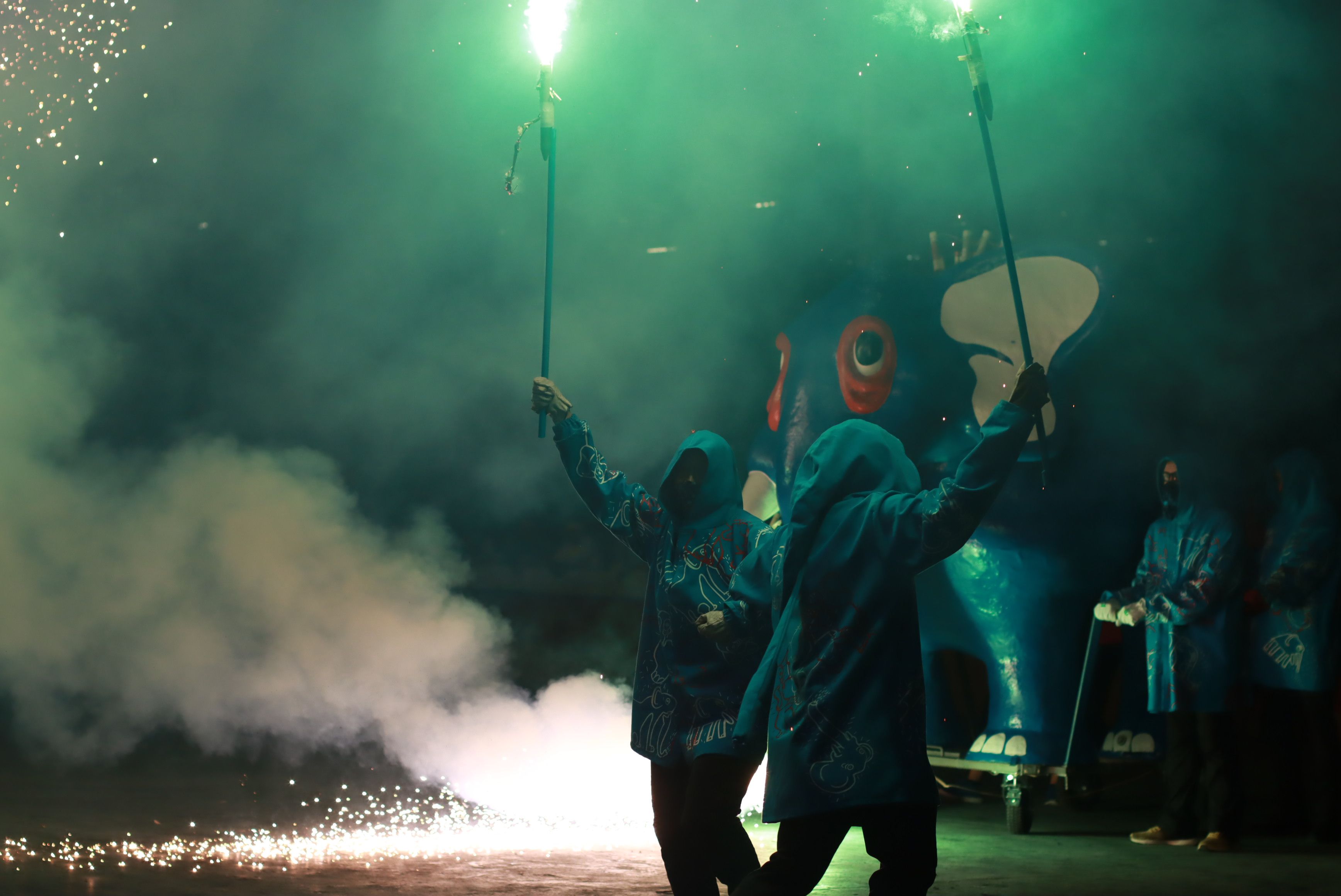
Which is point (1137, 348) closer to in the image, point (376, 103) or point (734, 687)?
point (734, 687)

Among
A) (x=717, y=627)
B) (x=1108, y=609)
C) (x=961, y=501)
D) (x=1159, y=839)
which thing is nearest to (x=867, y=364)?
(x=1108, y=609)

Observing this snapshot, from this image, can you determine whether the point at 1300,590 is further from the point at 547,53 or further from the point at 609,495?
the point at 547,53

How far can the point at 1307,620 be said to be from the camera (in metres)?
4.45

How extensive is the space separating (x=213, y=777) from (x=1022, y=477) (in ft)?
14.5

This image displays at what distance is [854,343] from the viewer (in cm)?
566

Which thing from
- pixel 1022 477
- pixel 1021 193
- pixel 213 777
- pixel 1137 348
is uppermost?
pixel 1021 193

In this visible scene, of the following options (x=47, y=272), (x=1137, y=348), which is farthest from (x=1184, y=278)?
(x=47, y=272)

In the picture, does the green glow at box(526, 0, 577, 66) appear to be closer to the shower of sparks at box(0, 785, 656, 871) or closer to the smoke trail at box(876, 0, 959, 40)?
the smoke trail at box(876, 0, 959, 40)

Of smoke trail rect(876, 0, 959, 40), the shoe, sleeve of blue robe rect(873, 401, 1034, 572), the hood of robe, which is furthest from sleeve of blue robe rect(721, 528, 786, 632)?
smoke trail rect(876, 0, 959, 40)

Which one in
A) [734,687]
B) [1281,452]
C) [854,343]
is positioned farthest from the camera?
[854,343]

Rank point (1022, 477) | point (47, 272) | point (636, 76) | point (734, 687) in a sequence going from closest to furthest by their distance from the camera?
point (734, 687) < point (1022, 477) < point (636, 76) < point (47, 272)

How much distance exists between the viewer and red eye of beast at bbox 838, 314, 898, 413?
5539 mm

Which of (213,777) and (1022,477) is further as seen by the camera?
(213,777)

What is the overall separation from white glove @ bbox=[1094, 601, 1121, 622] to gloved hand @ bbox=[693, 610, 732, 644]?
2704 mm
